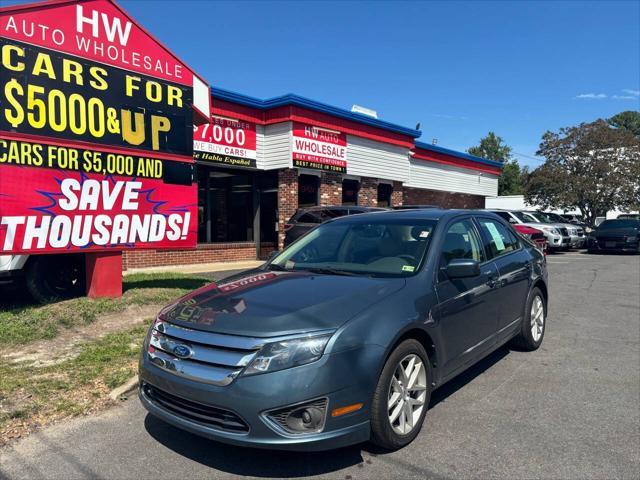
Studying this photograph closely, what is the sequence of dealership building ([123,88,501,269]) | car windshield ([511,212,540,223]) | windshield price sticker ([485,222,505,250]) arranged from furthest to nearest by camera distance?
car windshield ([511,212,540,223]) → dealership building ([123,88,501,269]) → windshield price sticker ([485,222,505,250])

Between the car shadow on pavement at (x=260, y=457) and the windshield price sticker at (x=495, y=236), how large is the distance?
2.70 meters

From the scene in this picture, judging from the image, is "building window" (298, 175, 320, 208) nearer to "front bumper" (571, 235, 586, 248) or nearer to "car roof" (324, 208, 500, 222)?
"car roof" (324, 208, 500, 222)

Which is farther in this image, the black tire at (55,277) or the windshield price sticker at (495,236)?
the black tire at (55,277)

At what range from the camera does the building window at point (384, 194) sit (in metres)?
19.1

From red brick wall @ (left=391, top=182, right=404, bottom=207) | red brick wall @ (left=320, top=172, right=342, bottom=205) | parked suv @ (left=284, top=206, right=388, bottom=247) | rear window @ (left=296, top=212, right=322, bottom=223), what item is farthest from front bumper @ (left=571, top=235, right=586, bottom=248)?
rear window @ (left=296, top=212, right=322, bottom=223)

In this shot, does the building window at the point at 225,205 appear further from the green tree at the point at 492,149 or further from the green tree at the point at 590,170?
the green tree at the point at 492,149

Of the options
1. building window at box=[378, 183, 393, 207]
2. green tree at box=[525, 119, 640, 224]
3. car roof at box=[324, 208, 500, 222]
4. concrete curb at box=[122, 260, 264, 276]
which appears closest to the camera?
car roof at box=[324, 208, 500, 222]

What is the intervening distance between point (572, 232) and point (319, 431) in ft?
67.5

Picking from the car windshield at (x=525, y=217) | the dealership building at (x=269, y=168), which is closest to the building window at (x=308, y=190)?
the dealership building at (x=269, y=168)

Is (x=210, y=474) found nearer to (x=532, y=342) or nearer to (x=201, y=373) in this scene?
(x=201, y=373)

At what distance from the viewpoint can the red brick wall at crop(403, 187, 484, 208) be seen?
22.5m

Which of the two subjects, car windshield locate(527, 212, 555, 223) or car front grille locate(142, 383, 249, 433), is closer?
car front grille locate(142, 383, 249, 433)

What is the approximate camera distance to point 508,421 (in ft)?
12.2

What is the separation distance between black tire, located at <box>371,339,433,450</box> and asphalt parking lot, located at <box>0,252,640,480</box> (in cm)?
10
